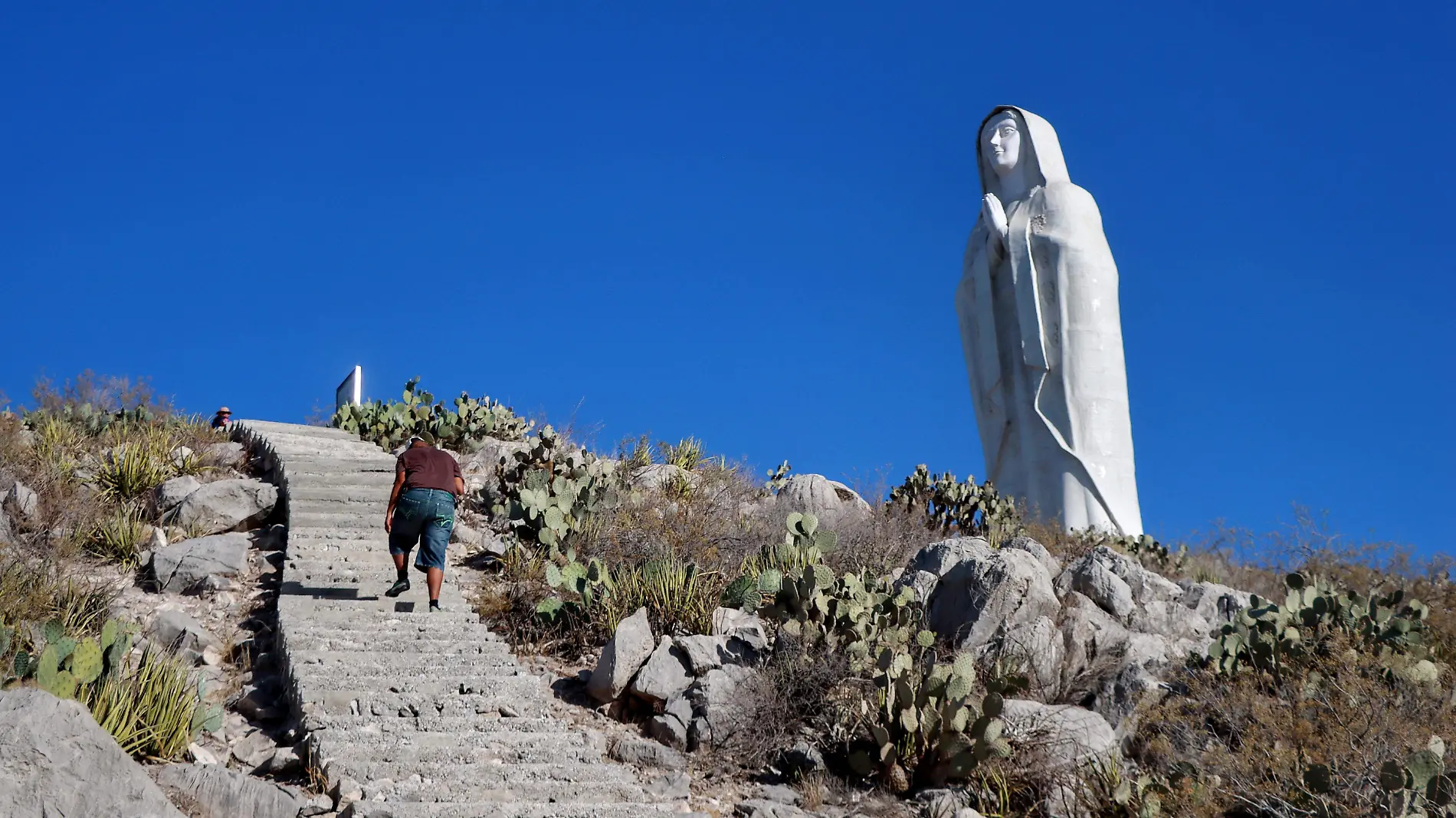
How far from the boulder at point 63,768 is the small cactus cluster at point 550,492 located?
16.0ft

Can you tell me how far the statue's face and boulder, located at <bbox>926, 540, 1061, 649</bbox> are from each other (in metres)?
10.8

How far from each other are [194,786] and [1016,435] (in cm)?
1396

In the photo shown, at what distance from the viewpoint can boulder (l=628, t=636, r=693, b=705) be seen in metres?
7.65

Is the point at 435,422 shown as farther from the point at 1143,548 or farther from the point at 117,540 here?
the point at 1143,548

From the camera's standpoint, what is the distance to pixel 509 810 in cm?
601

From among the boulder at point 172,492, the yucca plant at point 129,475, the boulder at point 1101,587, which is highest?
the yucca plant at point 129,475

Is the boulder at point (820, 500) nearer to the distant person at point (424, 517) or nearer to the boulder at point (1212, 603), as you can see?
the boulder at point (1212, 603)

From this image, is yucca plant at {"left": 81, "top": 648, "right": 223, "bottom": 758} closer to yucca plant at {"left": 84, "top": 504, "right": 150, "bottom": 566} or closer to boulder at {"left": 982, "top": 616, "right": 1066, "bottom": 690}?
yucca plant at {"left": 84, "top": 504, "right": 150, "bottom": 566}

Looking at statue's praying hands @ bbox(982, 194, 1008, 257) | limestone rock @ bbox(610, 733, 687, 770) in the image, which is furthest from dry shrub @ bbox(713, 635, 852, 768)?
statue's praying hands @ bbox(982, 194, 1008, 257)

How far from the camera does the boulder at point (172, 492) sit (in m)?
11.3

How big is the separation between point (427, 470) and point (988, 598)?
4075 mm

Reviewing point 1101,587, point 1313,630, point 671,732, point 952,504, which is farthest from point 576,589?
point 952,504

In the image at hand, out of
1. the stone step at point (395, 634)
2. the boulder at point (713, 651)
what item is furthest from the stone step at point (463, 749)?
the stone step at point (395, 634)

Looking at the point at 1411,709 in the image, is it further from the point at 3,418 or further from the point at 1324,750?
the point at 3,418
